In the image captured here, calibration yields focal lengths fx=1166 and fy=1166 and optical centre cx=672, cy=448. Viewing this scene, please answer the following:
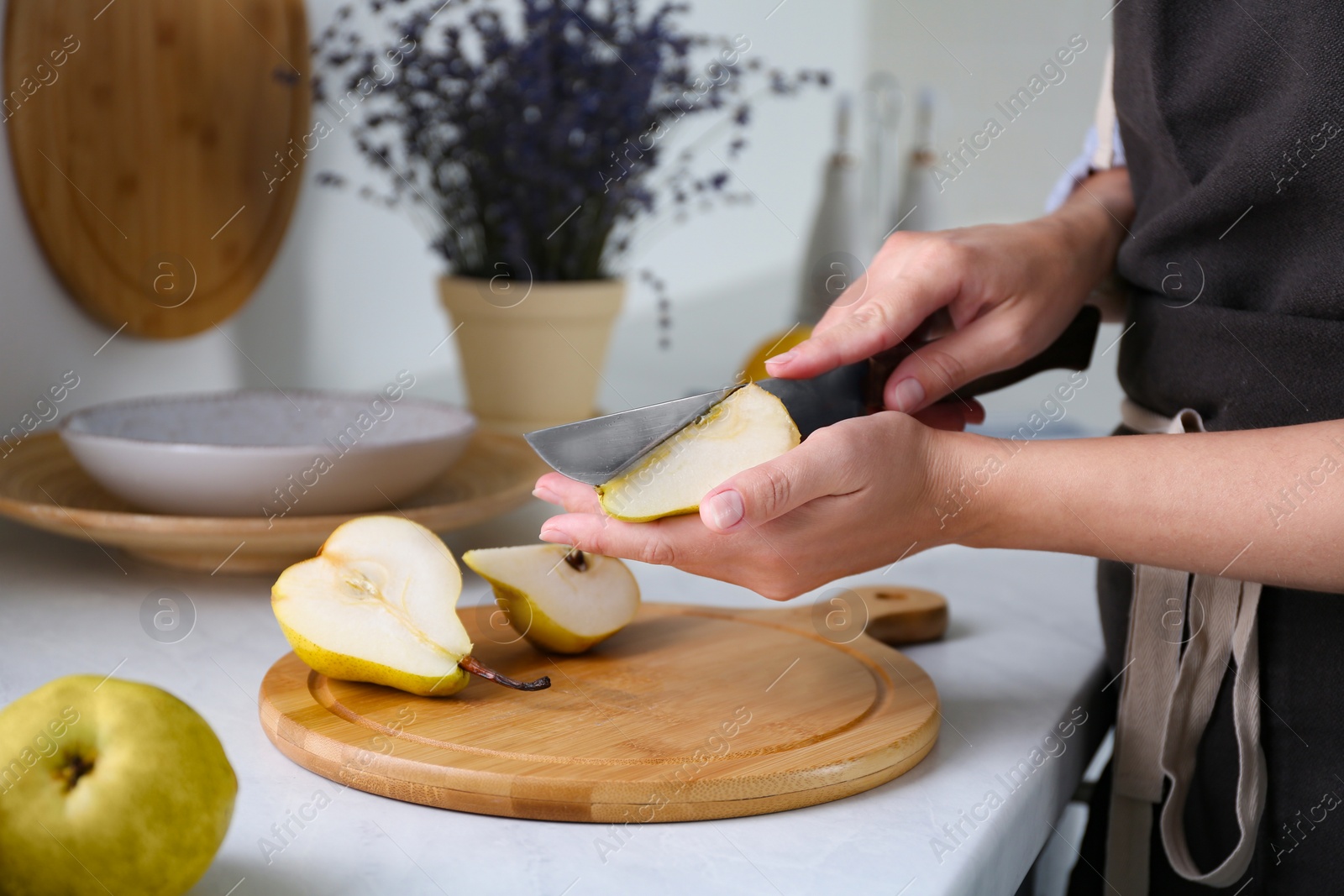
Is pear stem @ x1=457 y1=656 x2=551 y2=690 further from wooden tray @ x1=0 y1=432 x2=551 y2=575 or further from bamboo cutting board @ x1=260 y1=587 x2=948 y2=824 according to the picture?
wooden tray @ x1=0 y1=432 x2=551 y2=575

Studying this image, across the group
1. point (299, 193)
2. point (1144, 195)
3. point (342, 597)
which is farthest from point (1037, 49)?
point (342, 597)

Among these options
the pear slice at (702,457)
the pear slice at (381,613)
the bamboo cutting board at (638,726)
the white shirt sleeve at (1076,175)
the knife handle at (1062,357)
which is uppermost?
the white shirt sleeve at (1076,175)

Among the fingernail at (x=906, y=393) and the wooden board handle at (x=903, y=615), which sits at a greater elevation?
the fingernail at (x=906, y=393)

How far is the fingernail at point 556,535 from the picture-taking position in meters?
0.61

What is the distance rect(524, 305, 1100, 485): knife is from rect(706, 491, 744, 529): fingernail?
0.07 metres

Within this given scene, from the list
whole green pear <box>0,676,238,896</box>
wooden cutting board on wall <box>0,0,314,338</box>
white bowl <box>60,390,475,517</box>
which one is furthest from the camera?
wooden cutting board on wall <box>0,0,314,338</box>

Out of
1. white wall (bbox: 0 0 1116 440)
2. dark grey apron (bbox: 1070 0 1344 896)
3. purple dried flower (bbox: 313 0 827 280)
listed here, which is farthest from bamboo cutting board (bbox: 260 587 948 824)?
purple dried flower (bbox: 313 0 827 280)

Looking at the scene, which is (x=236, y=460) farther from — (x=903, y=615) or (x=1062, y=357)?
(x=1062, y=357)

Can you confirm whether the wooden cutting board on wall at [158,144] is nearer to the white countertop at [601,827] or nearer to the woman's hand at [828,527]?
the white countertop at [601,827]

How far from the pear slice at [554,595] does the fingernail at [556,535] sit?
0.07 m

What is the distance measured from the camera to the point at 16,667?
69 cm

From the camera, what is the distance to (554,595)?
2.26 feet

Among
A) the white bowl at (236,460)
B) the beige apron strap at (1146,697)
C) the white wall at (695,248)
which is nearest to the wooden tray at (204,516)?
the white bowl at (236,460)

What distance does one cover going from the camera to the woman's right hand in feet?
2.29
